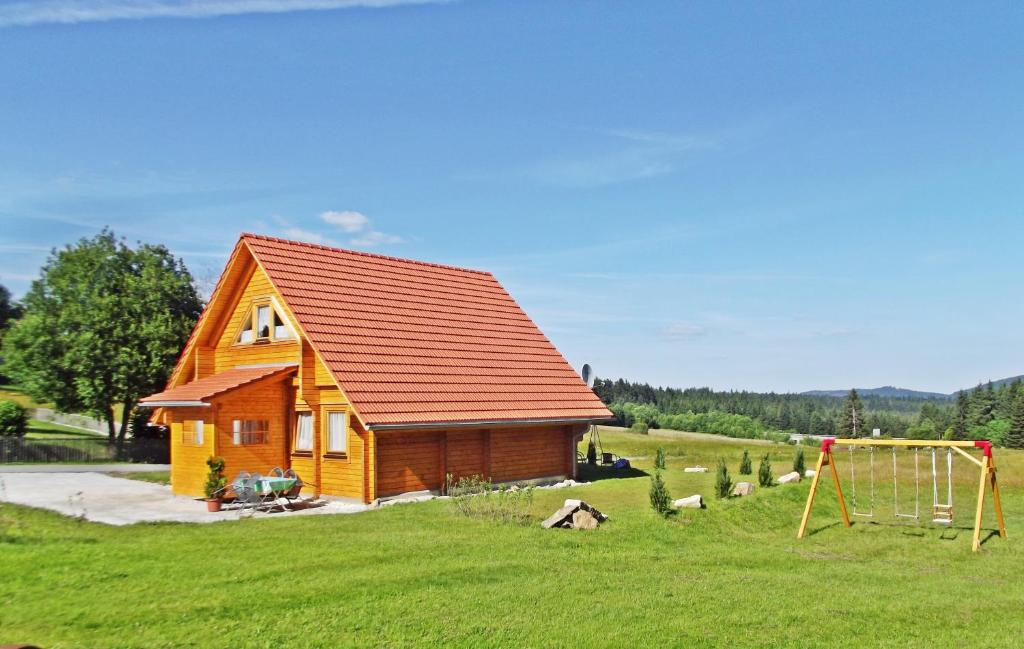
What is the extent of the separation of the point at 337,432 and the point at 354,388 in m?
1.73

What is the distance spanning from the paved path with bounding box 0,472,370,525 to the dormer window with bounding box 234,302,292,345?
4.84 meters

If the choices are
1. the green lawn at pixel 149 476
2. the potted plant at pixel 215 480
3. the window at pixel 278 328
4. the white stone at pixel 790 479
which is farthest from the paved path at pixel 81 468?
the white stone at pixel 790 479

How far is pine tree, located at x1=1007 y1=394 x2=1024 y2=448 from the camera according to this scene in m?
65.9

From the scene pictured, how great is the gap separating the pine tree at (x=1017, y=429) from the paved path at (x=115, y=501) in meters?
65.5

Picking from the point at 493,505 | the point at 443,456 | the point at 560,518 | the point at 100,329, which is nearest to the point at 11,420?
the point at 100,329

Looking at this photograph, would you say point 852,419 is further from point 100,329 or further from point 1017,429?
point 100,329

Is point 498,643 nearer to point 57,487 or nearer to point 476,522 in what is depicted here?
point 476,522

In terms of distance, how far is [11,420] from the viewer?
121ft

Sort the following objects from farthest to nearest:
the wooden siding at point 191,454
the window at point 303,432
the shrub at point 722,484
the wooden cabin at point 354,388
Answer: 1. the window at point 303,432
2. the wooden siding at point 191,454
3. the wooden cabin at point 354,388
4. the shrub at point 722,484

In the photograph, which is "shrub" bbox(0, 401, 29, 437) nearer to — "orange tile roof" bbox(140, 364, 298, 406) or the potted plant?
"orange tile roof" bbox(140, 364, 298, 406)

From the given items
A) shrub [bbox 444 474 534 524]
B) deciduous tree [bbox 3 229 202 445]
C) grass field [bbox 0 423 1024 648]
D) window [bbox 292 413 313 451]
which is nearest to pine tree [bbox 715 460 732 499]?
grass field [bbox 0 423 1024 648]

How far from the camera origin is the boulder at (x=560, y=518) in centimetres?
1587

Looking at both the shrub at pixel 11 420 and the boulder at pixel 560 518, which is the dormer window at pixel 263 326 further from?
the shrub at pixel 11 420

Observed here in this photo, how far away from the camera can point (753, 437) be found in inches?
2923
